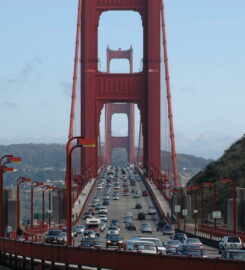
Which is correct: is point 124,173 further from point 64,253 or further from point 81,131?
point 64,253

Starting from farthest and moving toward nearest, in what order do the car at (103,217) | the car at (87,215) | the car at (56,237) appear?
the car at (87,215)
the car at (103,217)
the car at (56,237)

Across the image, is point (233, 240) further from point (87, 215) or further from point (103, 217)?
point (87, 215)

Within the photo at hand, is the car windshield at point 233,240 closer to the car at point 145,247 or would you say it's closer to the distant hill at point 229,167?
the car at point 145,247

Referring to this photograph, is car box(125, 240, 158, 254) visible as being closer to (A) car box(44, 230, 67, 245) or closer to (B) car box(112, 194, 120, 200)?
(A) car box(44, 230, 67, 245)

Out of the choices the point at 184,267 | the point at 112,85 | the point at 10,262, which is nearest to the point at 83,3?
the point at 112,85

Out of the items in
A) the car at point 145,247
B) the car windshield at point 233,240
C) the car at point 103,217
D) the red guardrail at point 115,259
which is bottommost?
the red guardrail at point 115,259

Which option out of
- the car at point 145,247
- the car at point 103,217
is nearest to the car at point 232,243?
the car at point 145,247
